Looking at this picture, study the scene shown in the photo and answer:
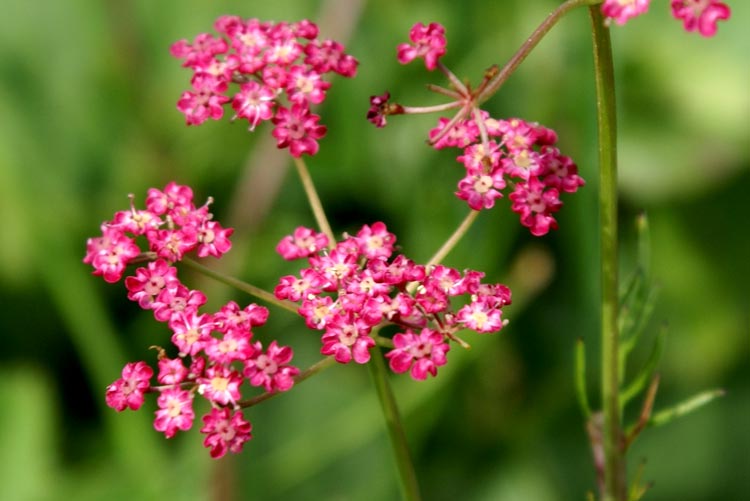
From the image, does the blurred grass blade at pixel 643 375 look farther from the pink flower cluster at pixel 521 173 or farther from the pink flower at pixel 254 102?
the pink flower at pixel 254 102

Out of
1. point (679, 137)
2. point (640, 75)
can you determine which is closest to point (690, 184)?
point (679, 137)

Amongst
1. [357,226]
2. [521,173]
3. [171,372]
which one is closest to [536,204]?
[521,173]

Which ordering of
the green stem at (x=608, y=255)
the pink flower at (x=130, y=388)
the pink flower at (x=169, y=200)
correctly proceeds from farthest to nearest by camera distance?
the pink flower at (x=169, y=200) → the pink flower at (x=130, y=388) → the green stem at (x=608, y=255)

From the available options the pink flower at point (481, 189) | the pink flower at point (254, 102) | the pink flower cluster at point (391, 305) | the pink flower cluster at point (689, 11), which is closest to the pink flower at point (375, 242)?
the pink flower cluster at point (391, 305)

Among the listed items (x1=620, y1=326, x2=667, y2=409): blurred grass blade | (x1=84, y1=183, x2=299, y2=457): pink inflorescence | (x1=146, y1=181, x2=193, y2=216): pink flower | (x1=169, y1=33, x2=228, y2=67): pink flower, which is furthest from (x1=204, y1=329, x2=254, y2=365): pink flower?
(x1=620, y1=326, x2=667, y2=409): blurred grass blade

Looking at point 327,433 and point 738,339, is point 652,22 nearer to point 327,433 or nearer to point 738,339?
point 738,339

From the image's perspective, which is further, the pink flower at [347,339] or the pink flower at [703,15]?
the pink flower at [347,339]

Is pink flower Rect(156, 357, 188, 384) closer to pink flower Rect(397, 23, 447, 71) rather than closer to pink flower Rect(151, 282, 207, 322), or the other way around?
pink flower Rect(151, 282, 207, 322)
